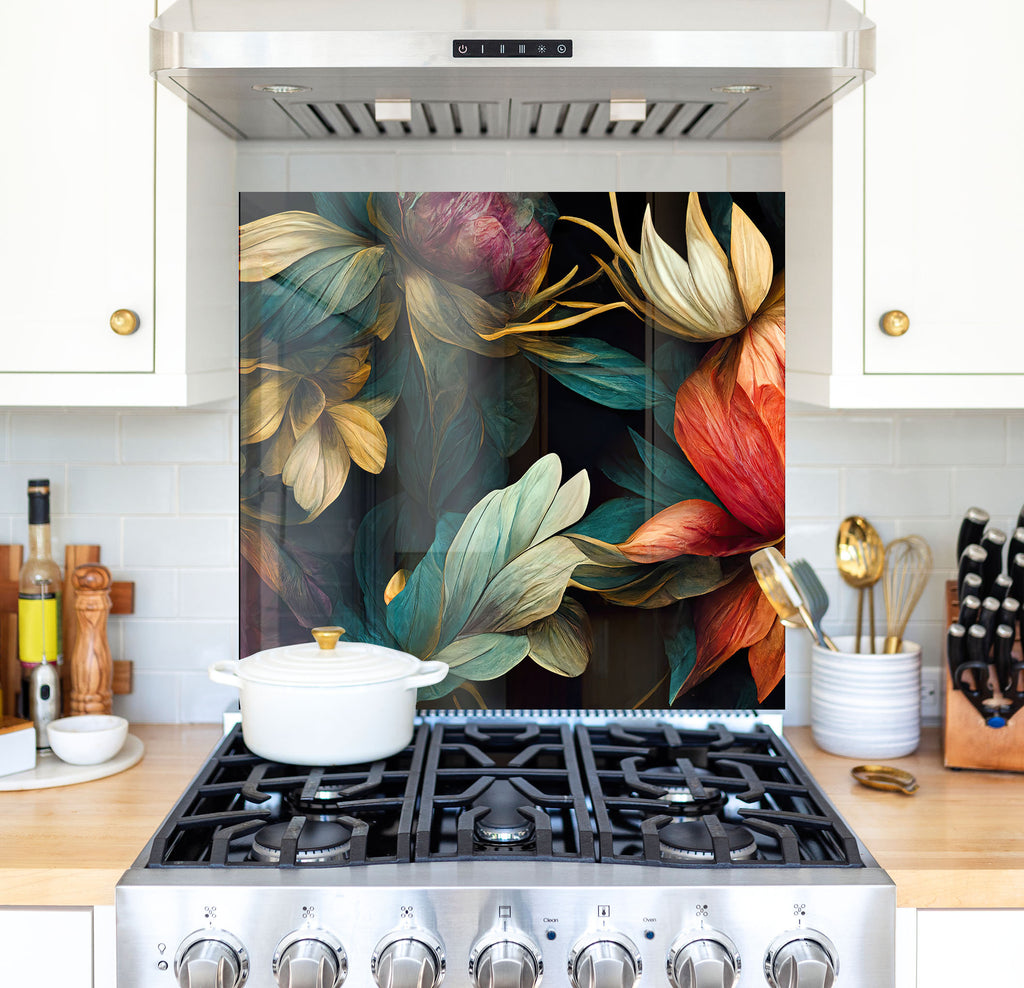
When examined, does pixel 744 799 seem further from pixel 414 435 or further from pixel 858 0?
pixel 858 0

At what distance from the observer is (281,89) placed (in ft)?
5.24

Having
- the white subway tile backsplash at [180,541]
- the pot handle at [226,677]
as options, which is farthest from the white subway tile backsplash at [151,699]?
the pot handle at [226,677]

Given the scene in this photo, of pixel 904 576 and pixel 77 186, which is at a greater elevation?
pixel 77 186

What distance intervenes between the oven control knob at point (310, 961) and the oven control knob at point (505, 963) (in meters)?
0.17

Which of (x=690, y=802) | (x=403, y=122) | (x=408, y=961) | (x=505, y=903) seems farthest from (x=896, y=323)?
(x=408, y=961)

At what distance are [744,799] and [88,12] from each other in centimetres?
150

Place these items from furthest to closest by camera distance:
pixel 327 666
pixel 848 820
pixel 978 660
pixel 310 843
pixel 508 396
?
pixel 508 396
pixel 978 660
pixel 327 666
pixel 848 820
pixel 310 843

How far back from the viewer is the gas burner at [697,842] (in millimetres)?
1473

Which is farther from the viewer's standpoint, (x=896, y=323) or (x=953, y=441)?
(x=953, y=441)

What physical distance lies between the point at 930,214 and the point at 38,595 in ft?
5.14

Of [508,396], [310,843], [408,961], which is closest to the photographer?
[408,961]

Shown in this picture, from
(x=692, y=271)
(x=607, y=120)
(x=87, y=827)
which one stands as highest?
(x=607, y=120)

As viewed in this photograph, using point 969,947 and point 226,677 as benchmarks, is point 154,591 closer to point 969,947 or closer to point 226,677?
point 226,677

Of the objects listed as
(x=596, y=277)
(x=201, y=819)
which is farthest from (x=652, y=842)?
(x=596, y=277)
